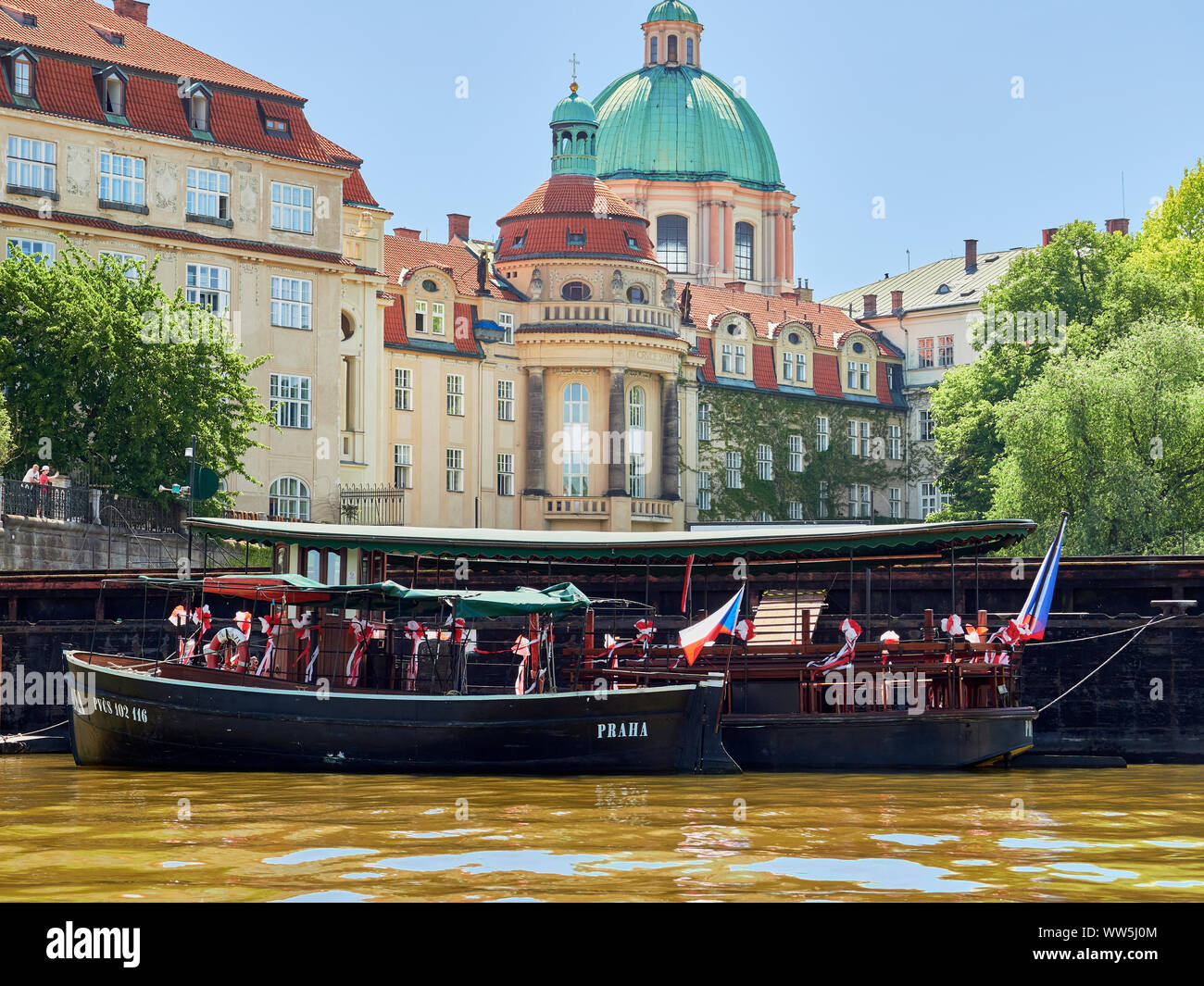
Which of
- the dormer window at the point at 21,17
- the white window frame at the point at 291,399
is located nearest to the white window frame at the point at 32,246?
the dormer window at the point at 21,17

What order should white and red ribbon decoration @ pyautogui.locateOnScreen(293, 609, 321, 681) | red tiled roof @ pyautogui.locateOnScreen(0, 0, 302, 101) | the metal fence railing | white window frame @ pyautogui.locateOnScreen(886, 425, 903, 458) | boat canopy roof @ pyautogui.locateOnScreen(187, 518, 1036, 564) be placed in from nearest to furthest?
1. boat canopy roof @ pyautogui.locateOnScreen(187, 518, 1036, 564)
2. white and red ribbon decoration @ pyautogui.locateOnScreen(293, 609, 321, 681)
3. red tiled roof @ pyautogui.locateOnScreen(0, 0, 302, 101)
4. the metal fence railing
5. white window frame @ pyautogui.locateOnScreen(886, 425, 903, 458)

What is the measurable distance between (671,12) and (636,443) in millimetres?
47020

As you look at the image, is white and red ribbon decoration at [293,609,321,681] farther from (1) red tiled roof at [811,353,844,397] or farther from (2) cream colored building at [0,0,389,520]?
(1) red tiled roof at [811,353,844,397]

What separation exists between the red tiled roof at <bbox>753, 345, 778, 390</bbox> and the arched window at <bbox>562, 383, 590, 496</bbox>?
16.6m

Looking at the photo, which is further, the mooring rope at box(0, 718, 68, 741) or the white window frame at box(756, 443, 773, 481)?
the white window frame at box(756, 443, 773, 481)

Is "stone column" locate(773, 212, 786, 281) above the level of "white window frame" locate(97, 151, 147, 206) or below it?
above

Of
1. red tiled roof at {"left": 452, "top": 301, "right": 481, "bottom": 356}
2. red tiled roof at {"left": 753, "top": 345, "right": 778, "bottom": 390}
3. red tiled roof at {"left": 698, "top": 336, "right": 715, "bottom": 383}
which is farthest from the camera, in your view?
red tiled roof at {"left": 753, "top": 345, "right": 778, "bottom": 390}

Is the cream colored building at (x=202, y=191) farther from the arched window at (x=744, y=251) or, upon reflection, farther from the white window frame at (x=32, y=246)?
the arched window at (x=744, y=251)

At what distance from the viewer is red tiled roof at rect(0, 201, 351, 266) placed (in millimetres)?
58250

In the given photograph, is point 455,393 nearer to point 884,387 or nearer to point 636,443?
point 636,443

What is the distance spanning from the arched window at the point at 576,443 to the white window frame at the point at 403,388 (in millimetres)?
6887

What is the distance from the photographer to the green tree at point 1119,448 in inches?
2296

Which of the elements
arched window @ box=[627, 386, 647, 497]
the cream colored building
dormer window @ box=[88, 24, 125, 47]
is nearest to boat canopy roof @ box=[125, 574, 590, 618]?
the cream colored building
